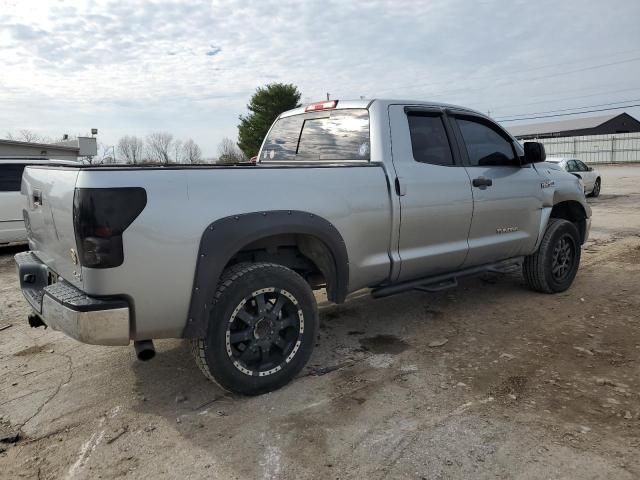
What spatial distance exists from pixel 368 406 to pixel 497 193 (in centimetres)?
253

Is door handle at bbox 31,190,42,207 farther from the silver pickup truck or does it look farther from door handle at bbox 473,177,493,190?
door handle at bbox 473,177,493,190

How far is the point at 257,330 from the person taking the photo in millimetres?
3393

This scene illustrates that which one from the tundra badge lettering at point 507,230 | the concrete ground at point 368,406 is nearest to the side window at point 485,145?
the tundra badge lettering at point 507,230

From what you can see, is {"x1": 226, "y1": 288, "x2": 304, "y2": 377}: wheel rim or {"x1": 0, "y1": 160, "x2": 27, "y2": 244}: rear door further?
{"x1": 0, "y1": 160, "x2": 27, "y2": 244}: rear door

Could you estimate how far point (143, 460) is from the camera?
2768 millimetres

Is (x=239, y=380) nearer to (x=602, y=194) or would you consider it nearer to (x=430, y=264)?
(x=430, y=264)

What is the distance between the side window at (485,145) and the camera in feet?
15.8

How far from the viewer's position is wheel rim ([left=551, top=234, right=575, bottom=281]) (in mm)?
5660

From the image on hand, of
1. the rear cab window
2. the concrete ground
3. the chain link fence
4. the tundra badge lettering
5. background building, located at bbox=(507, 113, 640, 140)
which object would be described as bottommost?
the concrete ground

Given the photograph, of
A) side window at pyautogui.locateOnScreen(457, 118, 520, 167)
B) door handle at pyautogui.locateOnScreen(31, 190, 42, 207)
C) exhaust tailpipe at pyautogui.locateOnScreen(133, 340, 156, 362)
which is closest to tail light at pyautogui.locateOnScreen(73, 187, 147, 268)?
exhaust tailpipe at pyautogui.locateOnScreen(133, 340, 156, 362)

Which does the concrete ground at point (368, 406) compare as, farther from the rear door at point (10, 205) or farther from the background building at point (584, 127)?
the background building at point (584, 127)

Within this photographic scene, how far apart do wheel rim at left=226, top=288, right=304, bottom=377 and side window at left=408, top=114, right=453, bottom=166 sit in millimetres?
1688

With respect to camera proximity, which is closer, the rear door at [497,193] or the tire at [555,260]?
the rear door at [497,193]

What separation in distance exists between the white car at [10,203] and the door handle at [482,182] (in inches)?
292
